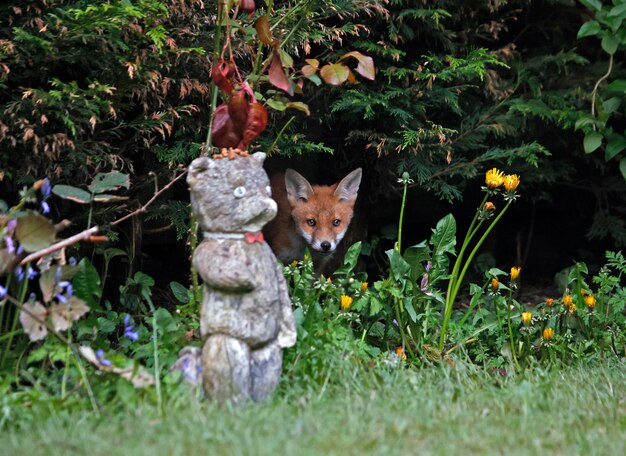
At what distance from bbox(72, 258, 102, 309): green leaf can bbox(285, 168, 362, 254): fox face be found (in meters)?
1.99

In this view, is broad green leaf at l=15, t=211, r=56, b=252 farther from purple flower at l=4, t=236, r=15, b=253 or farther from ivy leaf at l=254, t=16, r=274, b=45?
ivy leaf at l=254, t=16, r=274, b=45

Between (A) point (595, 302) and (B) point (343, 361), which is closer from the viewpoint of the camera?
(B) point (343, 361)

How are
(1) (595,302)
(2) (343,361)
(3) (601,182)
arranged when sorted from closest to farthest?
(2) (343,361) < (1) (595,302) < (3) (601,182)

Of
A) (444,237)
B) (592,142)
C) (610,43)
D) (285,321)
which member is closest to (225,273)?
(285,321)

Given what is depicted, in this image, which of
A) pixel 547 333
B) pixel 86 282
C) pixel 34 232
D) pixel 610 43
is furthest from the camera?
pixel 610 43

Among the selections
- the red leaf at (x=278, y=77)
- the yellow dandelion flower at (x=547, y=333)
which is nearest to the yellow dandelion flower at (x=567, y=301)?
the yellow dandelion flower at (x=547, y=333)

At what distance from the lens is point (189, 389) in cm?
360

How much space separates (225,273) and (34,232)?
0.96 meters

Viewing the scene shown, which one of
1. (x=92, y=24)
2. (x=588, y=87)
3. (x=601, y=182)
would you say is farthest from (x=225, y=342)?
(x=601, y=182)

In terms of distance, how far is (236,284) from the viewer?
3594 millimetres

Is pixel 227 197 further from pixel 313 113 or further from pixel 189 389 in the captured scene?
pixel 313 113

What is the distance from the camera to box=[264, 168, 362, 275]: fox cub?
5973mm

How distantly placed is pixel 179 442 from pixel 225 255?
95 centimetres

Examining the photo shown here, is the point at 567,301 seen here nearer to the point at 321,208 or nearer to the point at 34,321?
the point at 321,208
